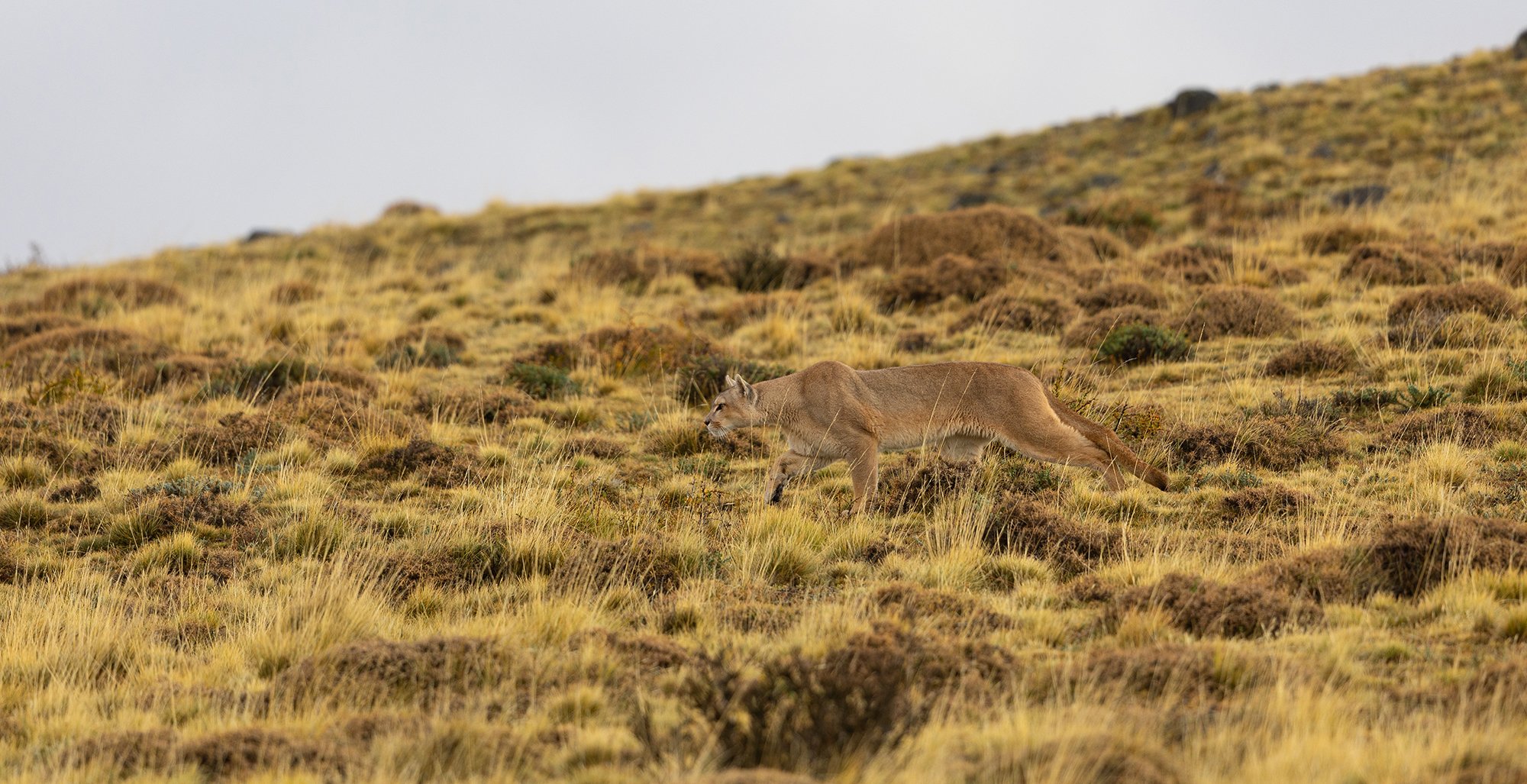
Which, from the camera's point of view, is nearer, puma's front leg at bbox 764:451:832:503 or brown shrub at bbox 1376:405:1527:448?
puma's front leg at bbox 764:451:832:503

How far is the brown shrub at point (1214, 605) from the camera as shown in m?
6.98

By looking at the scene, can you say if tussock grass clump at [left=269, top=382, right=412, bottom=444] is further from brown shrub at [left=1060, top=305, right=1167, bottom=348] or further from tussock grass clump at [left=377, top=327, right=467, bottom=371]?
brown shrub at [left=1060, top=305, right=1167, bottom=348]

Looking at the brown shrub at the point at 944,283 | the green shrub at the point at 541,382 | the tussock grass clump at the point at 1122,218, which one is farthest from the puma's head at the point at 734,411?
the tussock grass clump at the point at 1122,218

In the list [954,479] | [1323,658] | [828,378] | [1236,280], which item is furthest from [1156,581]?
[1236,280]

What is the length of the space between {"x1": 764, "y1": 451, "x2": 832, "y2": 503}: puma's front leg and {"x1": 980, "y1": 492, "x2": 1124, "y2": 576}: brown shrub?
5.61 ft

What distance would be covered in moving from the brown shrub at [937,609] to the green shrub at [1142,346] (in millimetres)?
6823

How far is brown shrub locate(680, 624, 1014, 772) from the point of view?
531cm

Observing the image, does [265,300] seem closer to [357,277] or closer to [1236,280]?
[357,277]

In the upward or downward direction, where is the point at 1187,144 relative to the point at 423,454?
upward

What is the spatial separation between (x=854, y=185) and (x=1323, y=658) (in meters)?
27.7

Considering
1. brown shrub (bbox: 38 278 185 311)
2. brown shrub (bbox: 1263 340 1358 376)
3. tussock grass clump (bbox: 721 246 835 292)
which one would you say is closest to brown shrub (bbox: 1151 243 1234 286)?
brown shrub (bbox: 1263 340 1358 376)

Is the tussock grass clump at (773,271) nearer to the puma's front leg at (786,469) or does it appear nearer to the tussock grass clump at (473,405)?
the tussock grass clump at (473,405)

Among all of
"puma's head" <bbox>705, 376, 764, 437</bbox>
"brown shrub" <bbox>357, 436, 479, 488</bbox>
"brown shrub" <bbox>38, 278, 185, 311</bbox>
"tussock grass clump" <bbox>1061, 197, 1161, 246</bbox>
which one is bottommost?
"brown shrub" <bbox>357, 436, 479, 488</bbox>

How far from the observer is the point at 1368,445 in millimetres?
10570
